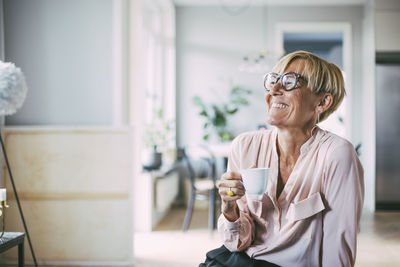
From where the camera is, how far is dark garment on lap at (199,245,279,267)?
44.3 inches

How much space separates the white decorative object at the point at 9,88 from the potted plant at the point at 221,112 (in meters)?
3.61

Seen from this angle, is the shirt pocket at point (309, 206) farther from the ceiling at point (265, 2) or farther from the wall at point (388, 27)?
the ceiling at point (265, 2)

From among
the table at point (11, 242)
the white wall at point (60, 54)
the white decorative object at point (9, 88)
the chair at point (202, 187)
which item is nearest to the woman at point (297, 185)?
the table at point (11, 242)

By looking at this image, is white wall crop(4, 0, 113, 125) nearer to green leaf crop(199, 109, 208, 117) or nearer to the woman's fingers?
the woman's fingers

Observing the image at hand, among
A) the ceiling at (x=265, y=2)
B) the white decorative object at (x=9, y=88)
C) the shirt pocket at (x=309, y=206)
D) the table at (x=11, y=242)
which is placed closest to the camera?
the shirt pocket at (x=309, y=206)

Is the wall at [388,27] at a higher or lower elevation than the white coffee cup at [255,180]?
higher

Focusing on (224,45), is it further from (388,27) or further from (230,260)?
(230,260)

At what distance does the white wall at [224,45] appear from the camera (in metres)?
5.79

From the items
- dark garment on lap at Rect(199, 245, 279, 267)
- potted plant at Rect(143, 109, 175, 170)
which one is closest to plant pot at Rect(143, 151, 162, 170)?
potted plant at Rect(143, 109, 175, 170)

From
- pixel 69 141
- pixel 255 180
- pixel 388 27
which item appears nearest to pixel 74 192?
pixel 69 141

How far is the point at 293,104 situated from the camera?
112 cm

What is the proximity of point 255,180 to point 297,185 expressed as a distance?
229mm

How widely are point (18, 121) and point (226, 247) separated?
89.6 inches

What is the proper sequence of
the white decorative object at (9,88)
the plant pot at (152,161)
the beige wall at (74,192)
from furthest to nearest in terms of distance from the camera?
the plant pot at (152,161)
the beige wall at (74,192)
the white decorative object at (9,88)
